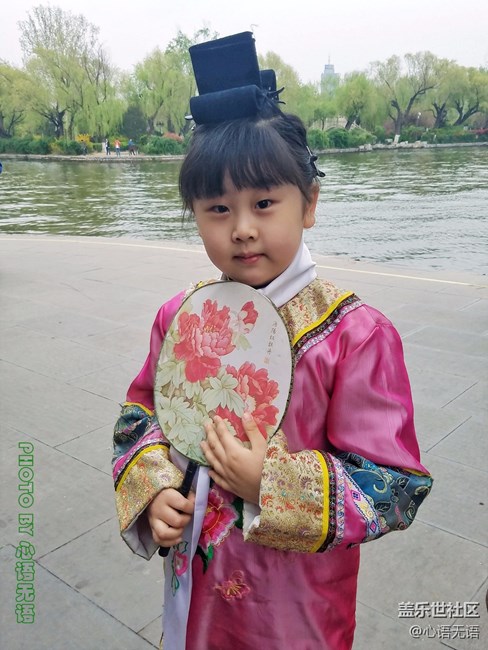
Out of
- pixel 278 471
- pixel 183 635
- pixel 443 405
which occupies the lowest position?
pixel 443 405

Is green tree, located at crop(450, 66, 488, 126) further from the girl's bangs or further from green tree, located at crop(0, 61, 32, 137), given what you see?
the girl's bangs

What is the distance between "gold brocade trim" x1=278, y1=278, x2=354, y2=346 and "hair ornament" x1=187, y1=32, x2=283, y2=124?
333 millimetres

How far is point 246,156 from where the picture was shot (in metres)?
1.10

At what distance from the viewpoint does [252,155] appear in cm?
110

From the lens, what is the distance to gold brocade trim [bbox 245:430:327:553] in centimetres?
104

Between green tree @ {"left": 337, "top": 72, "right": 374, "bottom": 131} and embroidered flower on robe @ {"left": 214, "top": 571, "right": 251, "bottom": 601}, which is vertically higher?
green tree @ {"left": 337, "top": 72, "right": 374, "bottom": 131}

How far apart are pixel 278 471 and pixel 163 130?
187 ft

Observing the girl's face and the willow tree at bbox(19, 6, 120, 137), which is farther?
the willow tree at bbox(19, 6, 120, 137)

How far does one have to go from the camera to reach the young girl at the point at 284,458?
3.45ft

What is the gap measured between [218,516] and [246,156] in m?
0.62

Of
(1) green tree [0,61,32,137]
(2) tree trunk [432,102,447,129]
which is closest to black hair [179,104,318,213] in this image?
(1) green tree [0,61,32,137]

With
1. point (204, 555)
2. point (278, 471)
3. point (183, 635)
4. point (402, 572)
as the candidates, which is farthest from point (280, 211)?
point (402, 572)

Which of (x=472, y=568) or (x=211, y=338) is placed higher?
(x=211, y=338)

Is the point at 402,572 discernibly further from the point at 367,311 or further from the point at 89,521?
the point at 367,311
